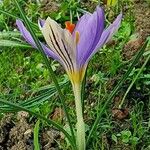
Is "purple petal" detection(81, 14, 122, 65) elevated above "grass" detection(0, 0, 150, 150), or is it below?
above

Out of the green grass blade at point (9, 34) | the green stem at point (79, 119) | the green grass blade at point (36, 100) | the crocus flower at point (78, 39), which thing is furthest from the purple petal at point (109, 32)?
the green grass blade at point (9, 34)

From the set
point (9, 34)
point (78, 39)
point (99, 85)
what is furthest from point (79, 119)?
point (9, 34)

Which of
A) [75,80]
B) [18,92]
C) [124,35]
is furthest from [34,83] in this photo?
[75,80]

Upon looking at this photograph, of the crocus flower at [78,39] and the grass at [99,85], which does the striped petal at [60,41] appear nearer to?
the crocus flower at [78,39]

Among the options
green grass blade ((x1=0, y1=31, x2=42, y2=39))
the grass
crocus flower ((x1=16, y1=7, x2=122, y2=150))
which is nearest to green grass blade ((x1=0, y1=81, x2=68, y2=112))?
the grass

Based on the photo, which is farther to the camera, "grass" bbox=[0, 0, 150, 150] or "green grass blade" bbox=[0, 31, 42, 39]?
"green grass blade" bbox=[0, 31, 42, 39]

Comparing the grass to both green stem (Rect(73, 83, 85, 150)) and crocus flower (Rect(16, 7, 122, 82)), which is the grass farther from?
crocus flower (Rect(16, 7, 122, 82))

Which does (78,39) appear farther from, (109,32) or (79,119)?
(79,119)

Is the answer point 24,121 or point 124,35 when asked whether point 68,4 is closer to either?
point 124,35
